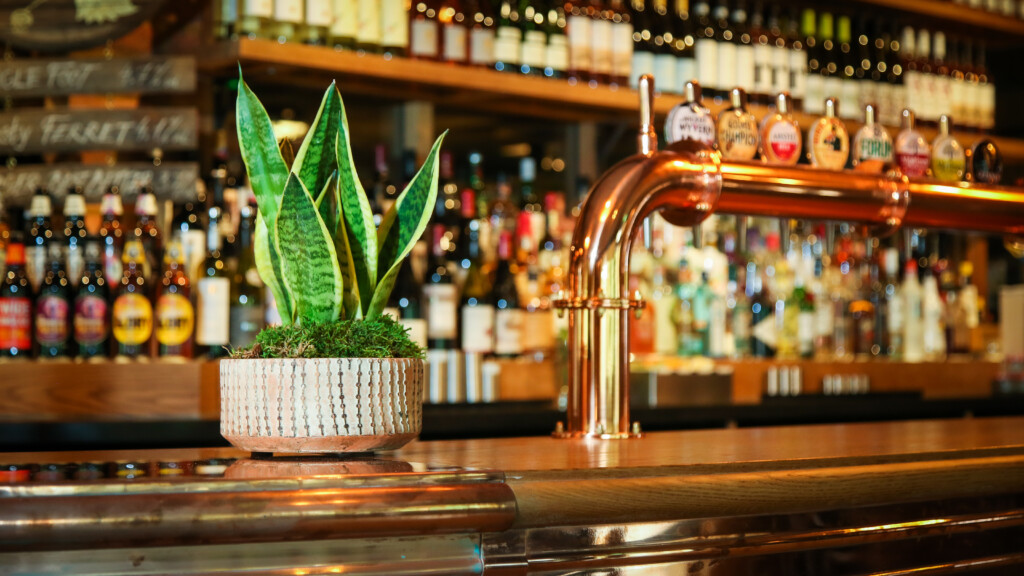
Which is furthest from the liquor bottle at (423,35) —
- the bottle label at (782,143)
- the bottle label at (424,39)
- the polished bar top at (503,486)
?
the polished bar top at (503,486)

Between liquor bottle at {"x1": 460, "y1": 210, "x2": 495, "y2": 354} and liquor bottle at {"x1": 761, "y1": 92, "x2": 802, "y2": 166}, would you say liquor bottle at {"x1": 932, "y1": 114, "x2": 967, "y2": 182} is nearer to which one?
liquor bottle at {"x1": 761, "y1": 92, "x2": 802, "y2": 166}

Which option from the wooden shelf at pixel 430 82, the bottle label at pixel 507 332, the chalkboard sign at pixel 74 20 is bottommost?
the bottle label at pixel 507 332

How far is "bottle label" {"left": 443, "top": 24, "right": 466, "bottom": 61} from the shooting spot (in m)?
2.82

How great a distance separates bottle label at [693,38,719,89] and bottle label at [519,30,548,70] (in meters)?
0.54

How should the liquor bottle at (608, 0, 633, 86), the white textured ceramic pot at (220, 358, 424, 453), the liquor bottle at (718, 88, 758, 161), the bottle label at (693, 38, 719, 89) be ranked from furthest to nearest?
the bottle label at (693, 38, 719, 89)
the liquor bottle at (608, 0, 633, 86)
the liquor bottle at (718, 88, 758, 161)
the white textured ceramic pot at (220, 358, 424, 453)

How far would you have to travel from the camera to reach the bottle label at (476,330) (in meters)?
2.78

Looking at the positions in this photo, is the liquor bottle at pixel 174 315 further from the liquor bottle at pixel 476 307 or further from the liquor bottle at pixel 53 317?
the liquor bottle at pixel 476 307

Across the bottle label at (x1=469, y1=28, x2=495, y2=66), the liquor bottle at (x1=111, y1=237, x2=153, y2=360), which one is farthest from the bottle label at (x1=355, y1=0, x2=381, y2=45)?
the liquor bottle at (x1=111, y1=237, x2=153, y2=360)

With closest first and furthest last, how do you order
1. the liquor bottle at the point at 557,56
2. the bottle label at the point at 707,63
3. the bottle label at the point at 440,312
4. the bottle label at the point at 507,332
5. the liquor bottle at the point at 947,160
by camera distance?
the liquor bottle at the point at 947,160, the bottle label at the point at 440,312, the bottle label at the point at 507,332, the liquor bottle at the point at 557,56, the bottle label at the point at 707,63

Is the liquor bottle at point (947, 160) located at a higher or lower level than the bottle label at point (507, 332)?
higher

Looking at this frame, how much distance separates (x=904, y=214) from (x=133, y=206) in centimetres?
172

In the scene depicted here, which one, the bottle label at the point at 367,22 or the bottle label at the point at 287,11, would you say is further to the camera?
the bottle label at the point at 367,22

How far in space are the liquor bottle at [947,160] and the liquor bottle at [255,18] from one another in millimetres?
1444

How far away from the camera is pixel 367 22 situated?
8.73 ft
